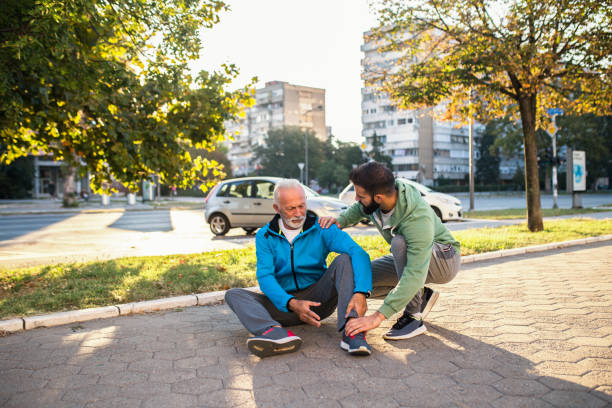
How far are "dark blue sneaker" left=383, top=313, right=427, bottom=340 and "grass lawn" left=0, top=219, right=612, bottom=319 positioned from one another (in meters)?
2.69

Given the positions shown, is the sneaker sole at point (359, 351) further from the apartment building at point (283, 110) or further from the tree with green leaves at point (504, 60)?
the apartment building at point (283, 110)

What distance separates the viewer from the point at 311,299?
155 inches

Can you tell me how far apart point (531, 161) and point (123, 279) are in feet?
34.8

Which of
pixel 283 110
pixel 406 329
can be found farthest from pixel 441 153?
pixel 406 329

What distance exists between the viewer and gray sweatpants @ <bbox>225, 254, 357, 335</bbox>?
3.60 metres

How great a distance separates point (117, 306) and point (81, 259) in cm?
450

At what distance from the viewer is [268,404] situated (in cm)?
279

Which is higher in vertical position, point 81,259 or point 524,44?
point 524,44

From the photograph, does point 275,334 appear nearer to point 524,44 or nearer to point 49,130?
point 49,130

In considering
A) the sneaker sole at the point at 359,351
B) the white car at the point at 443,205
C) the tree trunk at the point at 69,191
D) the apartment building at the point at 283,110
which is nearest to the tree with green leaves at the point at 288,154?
the apartment building at the point at 283,110

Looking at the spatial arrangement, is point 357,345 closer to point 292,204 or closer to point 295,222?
point 295,222

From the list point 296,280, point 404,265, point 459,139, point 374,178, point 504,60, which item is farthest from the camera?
point 459,139

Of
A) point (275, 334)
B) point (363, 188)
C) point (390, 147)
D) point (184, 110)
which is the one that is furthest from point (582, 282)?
point (390, 147)

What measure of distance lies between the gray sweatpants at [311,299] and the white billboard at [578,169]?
22.1 metres
